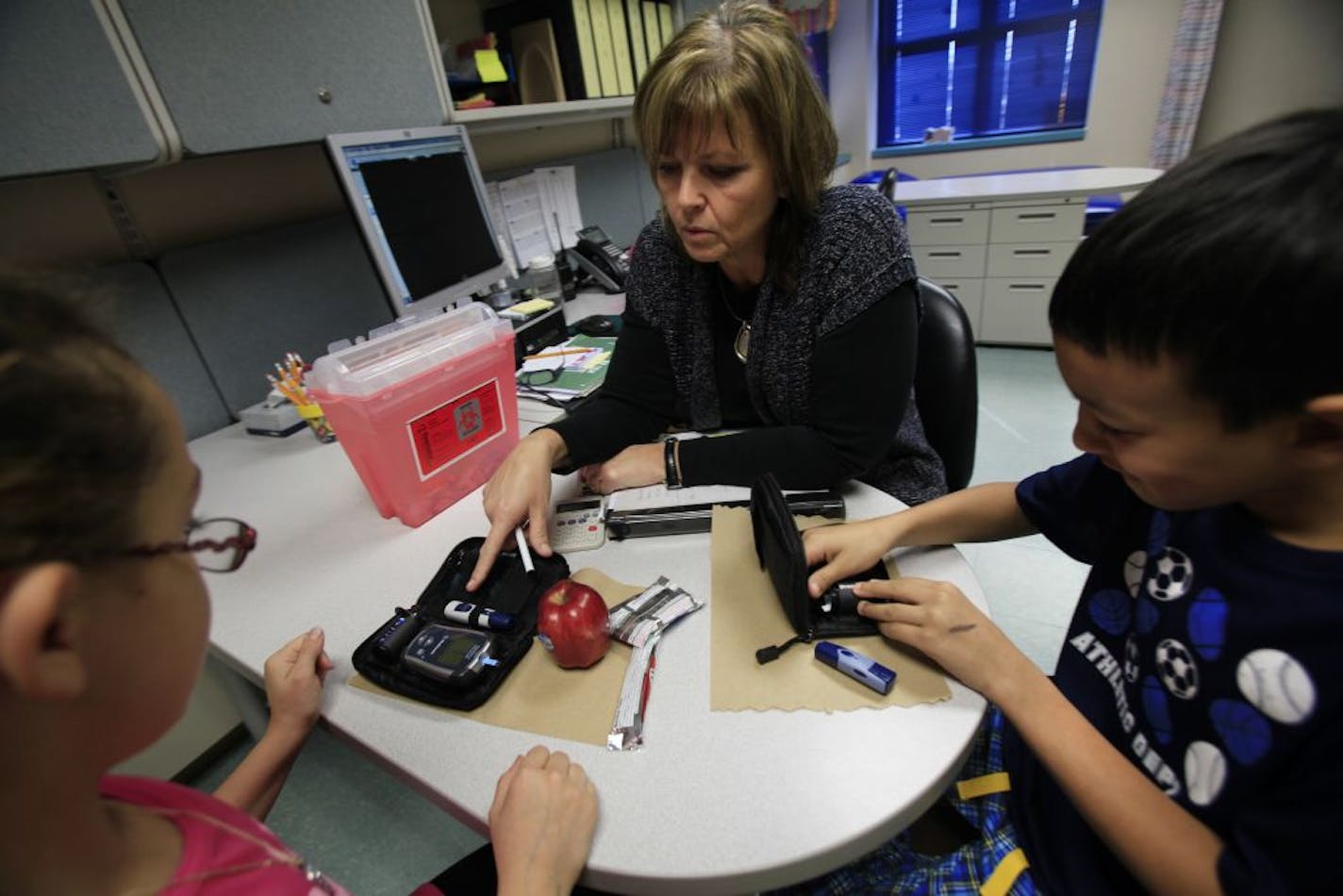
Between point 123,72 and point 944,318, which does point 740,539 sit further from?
point 123,72

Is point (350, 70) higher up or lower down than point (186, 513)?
higher up

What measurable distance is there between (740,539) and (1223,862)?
496mm

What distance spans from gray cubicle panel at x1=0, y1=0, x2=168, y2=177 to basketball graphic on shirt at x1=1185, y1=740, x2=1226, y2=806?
1474 mm

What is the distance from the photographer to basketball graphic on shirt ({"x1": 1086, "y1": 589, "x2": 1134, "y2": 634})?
0.64 m

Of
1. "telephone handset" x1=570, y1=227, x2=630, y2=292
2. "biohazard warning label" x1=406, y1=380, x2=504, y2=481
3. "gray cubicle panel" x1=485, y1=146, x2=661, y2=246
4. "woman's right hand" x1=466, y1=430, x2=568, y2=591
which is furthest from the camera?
"gray cubicle panel" x1=485, y1=146, x2=661, y2=246

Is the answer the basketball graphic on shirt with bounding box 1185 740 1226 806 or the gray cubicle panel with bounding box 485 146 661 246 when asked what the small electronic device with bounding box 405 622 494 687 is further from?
the gray cubicle panel with bounding box 485 146 661 246

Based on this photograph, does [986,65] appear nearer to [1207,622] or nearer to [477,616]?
[1207,622]

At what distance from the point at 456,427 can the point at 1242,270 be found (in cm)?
88

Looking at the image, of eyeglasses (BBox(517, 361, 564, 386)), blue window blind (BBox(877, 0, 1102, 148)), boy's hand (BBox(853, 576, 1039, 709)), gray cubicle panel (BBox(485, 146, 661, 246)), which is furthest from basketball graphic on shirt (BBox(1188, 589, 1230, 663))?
blue window blind (BBox(877, 0, 1102, 148))

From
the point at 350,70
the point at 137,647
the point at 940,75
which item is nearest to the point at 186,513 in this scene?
the point at 137,647

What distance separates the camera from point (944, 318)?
1077 millimetres

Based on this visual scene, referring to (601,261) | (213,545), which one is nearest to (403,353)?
(213,545)

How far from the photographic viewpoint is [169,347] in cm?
126

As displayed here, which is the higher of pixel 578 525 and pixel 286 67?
pixel 286 67
